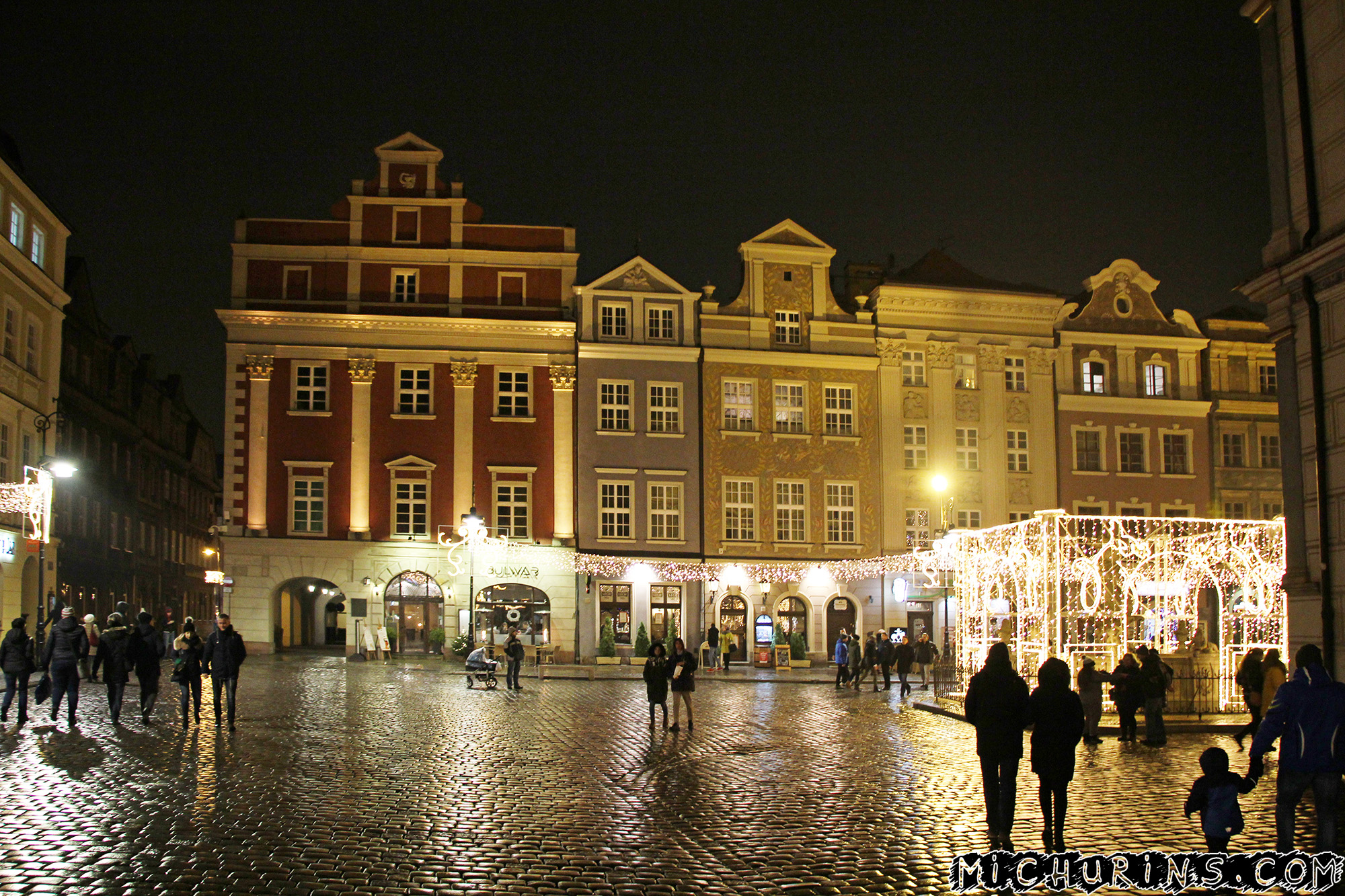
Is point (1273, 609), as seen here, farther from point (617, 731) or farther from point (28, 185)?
point (28, 185)

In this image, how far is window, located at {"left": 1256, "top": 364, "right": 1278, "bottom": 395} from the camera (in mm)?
53250

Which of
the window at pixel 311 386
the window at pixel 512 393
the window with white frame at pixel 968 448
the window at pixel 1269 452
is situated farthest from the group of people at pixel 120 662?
the window at pixel 1269 452

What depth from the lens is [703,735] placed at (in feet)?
67.0

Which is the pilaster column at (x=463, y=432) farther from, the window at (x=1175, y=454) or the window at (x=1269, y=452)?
the window at (x=1269, y=452)

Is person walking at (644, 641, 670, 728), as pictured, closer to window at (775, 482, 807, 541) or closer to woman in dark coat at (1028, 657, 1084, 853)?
woman in dark coat at (1028, 657, 1084, 853)

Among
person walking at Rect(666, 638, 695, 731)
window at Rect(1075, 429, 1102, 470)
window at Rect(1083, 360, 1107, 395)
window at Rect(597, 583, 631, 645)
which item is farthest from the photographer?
window at Rect(1083, 360, 1107, 395)

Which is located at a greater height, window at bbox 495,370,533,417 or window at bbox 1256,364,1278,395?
window at bbox 1256,364,1278,395

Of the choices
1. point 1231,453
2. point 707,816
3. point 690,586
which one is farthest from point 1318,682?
point 1231,453

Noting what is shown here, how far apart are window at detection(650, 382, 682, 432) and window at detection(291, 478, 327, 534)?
12.2 m

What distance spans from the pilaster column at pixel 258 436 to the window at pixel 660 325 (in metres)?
13.8

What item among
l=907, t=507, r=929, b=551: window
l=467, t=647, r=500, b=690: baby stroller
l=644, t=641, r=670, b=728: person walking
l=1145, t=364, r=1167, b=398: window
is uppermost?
l=1145, t=364, r=1167, b=398: window

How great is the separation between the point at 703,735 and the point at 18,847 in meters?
11.6

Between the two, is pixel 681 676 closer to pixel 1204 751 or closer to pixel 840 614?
pixel 1204 751

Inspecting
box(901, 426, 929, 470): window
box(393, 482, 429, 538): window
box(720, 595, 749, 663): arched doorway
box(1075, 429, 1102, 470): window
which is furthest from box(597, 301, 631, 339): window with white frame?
box(1075, 429, 1102, 470): window
